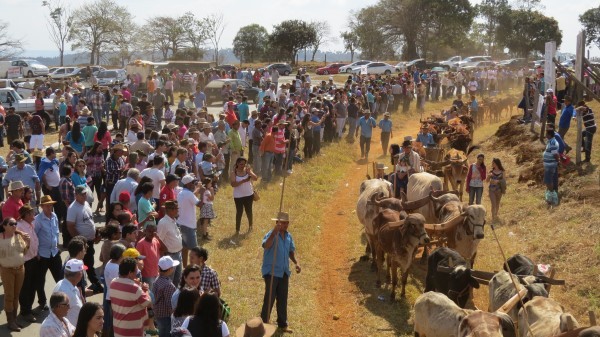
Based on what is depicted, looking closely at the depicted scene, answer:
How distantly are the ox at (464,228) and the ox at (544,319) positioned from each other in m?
3.93

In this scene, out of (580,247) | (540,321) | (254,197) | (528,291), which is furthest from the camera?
(254,197)

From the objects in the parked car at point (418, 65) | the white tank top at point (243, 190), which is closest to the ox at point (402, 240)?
the white tank top at point (243, 190)

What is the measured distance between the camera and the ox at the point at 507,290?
9672 millimetres

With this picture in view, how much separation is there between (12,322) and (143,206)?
2603mm

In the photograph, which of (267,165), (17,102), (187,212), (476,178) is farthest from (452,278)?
(17,102)

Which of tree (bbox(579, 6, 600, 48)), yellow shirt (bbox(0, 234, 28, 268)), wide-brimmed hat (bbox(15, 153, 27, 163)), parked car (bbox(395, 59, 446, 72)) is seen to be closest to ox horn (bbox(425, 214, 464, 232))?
yellow shirt (bbox(0, 234, 28, 268))

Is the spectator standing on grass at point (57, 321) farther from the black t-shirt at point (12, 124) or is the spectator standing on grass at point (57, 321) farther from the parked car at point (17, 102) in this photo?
the parked car at point (17, 102)

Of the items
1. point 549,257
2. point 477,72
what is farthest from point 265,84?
point 549,257

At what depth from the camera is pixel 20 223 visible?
10.6 m

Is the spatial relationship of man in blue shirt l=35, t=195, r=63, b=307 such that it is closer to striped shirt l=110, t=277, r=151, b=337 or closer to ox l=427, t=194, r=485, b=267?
striped shirt l=110, t=277, r=151, b=337

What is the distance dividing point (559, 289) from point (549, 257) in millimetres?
1595

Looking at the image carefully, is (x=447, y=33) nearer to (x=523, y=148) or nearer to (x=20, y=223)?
(x=523, y=148)

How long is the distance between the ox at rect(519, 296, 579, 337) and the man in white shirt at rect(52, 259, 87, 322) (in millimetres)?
5138

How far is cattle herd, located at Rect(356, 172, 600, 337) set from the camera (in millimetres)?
8656
